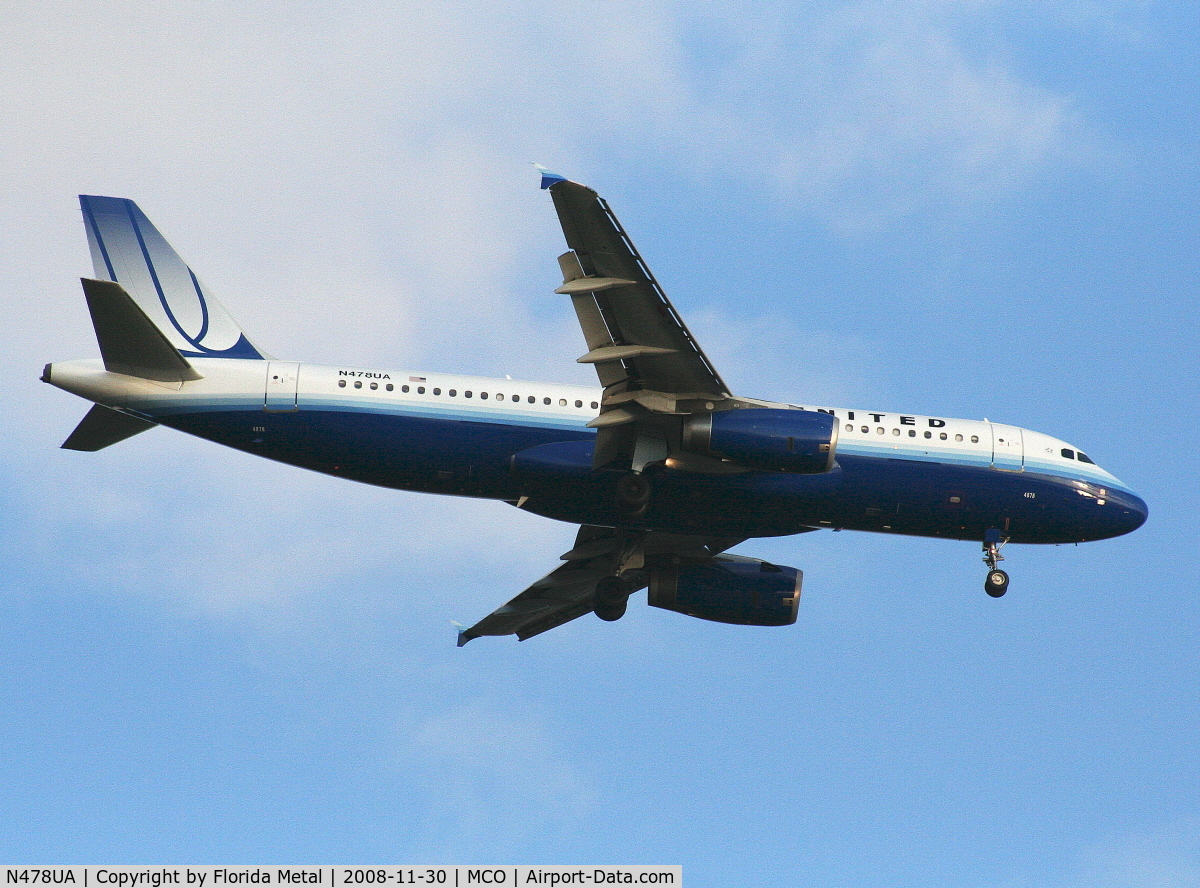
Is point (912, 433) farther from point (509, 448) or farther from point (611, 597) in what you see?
point (509, 448)

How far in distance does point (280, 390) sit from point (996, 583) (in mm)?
16472

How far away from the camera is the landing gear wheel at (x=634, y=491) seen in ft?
107

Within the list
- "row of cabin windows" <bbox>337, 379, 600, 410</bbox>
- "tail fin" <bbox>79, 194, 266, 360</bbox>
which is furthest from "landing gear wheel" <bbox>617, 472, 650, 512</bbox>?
"tail fin" <bbox>79, 194, 266, 360</bbox>

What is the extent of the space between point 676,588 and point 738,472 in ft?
18.3

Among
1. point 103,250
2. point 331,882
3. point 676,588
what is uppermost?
point 103,250

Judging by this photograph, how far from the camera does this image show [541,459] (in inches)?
1296

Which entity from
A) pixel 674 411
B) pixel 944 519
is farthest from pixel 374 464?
pixel 944 519

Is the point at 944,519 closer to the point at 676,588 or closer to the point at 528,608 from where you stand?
the point at 676,588

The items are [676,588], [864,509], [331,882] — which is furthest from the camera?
[676,588]

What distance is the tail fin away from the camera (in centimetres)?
3447

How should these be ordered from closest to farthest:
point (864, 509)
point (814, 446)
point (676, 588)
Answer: point (814, 446)
point (864, 509)
point (676, 588)

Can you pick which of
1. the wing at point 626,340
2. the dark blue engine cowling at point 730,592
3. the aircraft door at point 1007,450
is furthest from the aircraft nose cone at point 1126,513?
the wing at point 626,340

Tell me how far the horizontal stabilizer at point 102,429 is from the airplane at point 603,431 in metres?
0.04

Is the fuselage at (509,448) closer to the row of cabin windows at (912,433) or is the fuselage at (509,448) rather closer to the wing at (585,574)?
the row of cabin windows at (912,433)
